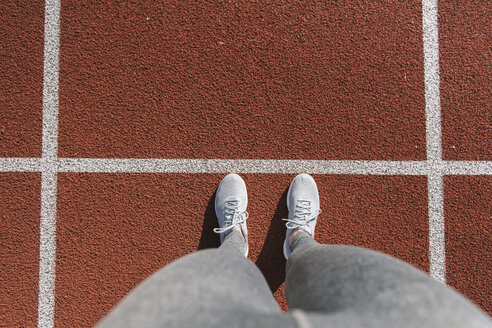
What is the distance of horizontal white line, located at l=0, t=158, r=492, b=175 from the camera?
1.67m

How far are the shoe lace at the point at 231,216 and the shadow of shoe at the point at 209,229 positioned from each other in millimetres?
62

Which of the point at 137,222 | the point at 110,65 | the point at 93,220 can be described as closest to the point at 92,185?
the point at 93,220

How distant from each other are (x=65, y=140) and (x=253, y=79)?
108cm

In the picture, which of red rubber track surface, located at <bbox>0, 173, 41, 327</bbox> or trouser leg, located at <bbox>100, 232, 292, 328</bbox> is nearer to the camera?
trouser leg, located at <bbox>100, 232, 292, 328</bbox>

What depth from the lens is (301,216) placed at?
5.43 ft

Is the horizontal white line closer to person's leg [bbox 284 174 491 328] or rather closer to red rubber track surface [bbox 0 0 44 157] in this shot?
red rubber track surface [bbox 0 0 44 157]

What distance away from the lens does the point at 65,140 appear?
1670 mm

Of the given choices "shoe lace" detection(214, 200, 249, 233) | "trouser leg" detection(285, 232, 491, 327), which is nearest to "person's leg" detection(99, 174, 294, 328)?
"trouser leg" detection(285, 232, 491, 327)

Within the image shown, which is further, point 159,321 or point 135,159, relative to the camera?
point 135,159

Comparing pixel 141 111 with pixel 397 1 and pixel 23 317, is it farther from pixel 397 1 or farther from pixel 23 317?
pixel 397 1

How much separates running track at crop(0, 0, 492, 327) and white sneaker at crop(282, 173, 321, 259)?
71 mm

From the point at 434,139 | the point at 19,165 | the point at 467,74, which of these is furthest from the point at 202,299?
the point at 467,74

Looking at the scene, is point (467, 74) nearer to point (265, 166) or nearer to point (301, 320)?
point (265, 166)

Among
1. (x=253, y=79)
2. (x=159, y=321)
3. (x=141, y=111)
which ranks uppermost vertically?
(x=253, y=79)
